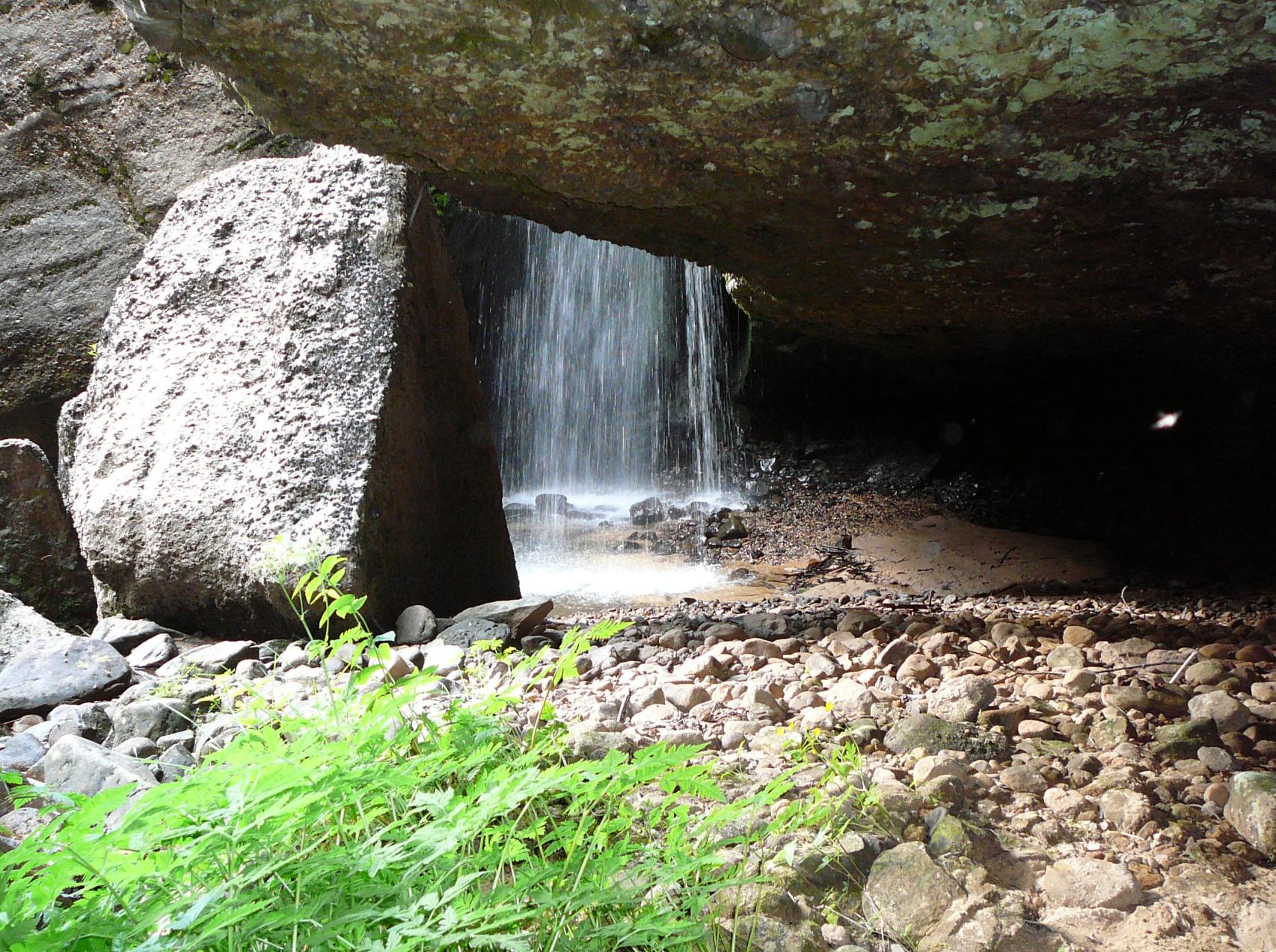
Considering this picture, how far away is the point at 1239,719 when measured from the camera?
1.72m

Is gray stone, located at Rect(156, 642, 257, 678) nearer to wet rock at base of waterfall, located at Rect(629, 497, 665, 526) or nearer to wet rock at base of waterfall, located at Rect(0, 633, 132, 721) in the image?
wet rock at base of waterfall, located at Rect(0, 633, 132, 721)

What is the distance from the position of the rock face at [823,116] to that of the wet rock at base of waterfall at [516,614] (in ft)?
4.08

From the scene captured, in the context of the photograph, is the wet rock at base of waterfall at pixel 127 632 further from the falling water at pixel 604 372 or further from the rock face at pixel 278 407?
the falling water at pixel 604 372

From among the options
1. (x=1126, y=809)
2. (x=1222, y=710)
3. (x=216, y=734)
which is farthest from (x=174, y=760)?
(x=1222, y=710)

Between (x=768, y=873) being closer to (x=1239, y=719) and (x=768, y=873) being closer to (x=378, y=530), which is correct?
(x=1239, y=719)

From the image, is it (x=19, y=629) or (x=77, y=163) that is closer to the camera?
(x=19, y=629)

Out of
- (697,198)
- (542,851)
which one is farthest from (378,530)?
(542,851)

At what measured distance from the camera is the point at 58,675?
94.9 inches

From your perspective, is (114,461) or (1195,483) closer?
(114,461)

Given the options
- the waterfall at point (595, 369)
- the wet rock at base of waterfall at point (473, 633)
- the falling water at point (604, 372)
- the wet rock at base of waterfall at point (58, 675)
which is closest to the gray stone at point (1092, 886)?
the wet rock at base of waterfall at point (473, 633)

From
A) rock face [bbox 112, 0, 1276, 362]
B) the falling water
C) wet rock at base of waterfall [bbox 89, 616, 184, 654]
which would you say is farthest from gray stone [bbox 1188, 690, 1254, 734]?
the falling water

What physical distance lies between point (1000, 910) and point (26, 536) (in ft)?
11.1

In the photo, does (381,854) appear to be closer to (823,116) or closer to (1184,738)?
(1184,738)

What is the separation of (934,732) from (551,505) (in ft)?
16.7
